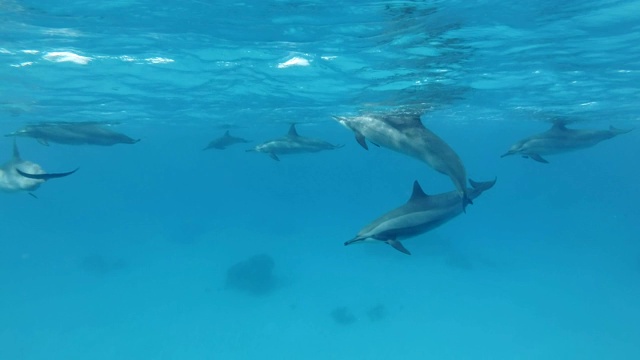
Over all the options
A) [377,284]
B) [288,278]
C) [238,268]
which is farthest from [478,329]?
[238,268]

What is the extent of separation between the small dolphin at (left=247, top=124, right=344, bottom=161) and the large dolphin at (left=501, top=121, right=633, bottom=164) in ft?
19.5

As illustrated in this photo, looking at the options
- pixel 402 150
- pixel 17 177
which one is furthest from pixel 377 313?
pixel 17 177

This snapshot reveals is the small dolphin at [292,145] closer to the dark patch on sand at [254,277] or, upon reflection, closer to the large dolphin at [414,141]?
the large dolphin at [414,141]

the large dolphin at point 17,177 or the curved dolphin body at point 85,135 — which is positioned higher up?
the curved dolphin body at point 85,135

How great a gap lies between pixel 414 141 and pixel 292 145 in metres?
6.94

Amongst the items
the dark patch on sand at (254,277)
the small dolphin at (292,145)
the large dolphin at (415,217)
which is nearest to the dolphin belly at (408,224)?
the large dolphin at (415,217)

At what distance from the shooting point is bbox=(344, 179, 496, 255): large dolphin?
7445mm

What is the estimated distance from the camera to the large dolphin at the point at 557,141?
13867 millimetres

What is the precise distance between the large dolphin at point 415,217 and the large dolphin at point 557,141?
6.81m

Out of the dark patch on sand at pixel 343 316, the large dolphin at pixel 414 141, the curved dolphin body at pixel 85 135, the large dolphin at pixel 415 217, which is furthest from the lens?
the dark patch on sand at pixel 343 316

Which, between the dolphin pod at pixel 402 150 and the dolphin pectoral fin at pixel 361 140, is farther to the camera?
the dolphin pectoral fin at pixel 361 140

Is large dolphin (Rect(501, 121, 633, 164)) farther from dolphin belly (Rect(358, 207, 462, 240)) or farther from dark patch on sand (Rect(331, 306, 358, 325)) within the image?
dark patch on sand (Rect(331, 306, 358, 325))

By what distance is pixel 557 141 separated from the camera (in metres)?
14.4

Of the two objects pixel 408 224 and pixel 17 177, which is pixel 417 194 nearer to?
pixel 408 224
